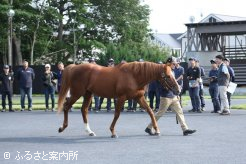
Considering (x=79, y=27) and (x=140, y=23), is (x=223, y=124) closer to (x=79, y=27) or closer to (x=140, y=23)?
(x=79, y=27)

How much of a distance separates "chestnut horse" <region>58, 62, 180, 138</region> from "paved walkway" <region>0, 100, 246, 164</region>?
754 mm

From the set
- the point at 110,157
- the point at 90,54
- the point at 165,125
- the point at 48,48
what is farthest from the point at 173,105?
the point at 90,54

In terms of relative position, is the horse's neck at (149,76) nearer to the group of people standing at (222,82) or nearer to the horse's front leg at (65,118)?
the horse's front leg at (65,118)

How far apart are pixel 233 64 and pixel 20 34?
733 inches

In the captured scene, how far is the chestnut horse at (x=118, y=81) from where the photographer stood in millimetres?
12133

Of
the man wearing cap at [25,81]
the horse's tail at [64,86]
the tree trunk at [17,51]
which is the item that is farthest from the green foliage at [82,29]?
the horse's tail at [64,86]

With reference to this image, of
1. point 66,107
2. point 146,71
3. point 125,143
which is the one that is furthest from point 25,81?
point 125,143

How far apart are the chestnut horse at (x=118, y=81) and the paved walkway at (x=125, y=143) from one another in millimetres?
754

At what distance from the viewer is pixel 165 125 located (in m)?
14.7

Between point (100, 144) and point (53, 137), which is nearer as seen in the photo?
point (100, 144)

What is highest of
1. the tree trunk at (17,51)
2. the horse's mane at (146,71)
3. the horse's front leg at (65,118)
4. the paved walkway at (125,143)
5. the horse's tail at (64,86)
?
the tree trunk at (17,51)

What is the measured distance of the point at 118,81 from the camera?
12234 mm

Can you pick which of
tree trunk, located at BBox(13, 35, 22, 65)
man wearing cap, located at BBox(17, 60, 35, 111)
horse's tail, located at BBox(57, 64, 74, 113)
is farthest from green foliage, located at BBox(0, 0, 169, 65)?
horse's tail, located at BBox(57, 64, 74, 113)

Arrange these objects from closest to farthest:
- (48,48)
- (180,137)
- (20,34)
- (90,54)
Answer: (180,137), (20,34), (48,48), (90,54)
